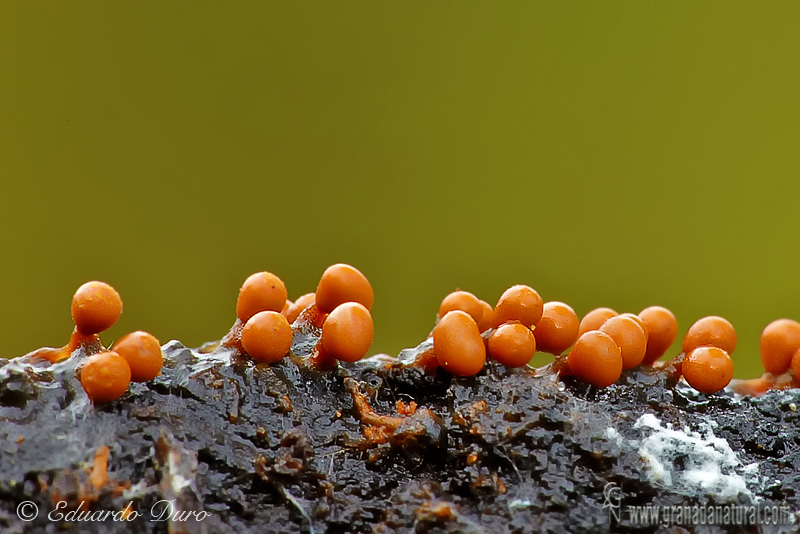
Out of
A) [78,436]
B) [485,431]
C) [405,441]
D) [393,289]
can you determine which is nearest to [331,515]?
[405,441]

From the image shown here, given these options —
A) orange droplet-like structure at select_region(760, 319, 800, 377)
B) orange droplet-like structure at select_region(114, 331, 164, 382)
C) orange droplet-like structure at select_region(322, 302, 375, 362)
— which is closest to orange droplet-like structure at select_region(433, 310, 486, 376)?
orange droplet-like structure at select_region(322, 302, 375, 362)

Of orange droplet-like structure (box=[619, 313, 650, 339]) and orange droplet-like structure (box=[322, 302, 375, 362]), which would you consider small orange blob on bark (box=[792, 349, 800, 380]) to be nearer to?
orange droplet-like structure (box=[619, 313, 650, 339])

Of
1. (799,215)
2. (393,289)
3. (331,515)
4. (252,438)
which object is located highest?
(799,215)

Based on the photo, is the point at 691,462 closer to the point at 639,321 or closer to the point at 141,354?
the point at 639,321

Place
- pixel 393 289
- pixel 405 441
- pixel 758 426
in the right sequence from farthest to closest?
pixel 393 289, pixel 758 426, pixel 405 441

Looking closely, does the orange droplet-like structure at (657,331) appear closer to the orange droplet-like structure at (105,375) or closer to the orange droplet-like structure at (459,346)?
the orange droplet-like structure at (459,346)

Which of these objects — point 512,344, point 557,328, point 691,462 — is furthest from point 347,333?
point 691,462

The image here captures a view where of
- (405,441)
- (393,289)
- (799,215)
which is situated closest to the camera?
(405,441)

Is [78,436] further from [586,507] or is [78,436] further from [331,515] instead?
[586,507]
